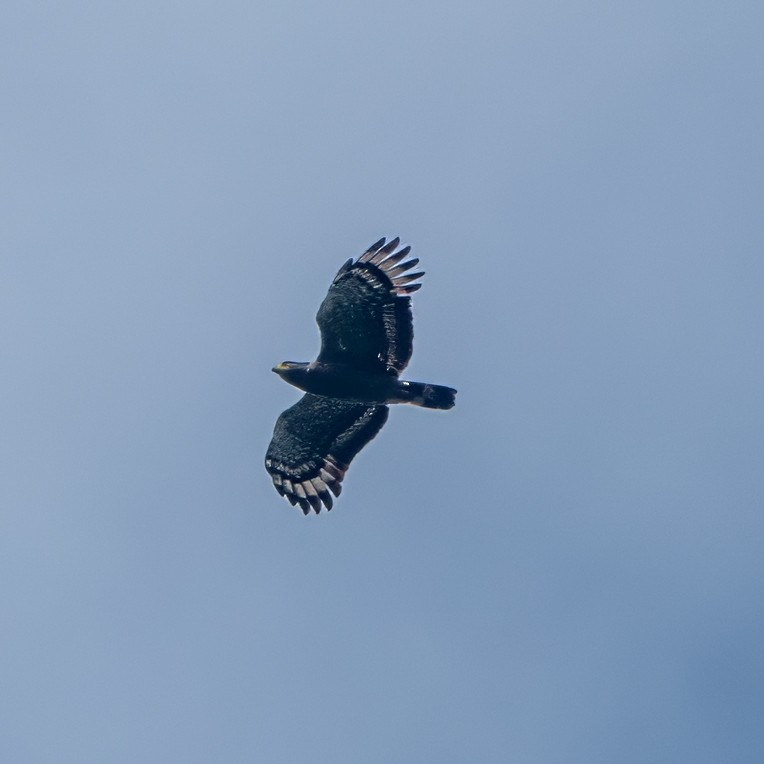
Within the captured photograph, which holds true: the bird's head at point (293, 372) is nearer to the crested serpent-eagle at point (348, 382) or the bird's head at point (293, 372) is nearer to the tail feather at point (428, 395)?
the crested serpent-eagle at point (348, 382)

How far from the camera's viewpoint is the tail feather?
76.6ft

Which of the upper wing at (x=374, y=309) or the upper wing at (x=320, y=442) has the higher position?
the upper wing at (x=374, y=309)

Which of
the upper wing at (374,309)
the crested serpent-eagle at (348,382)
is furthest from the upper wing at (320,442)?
the upper wing at (374,309)

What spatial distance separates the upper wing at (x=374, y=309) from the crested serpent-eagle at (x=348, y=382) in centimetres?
2

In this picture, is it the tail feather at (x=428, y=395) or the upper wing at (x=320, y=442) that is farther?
the upper wing at (x=320, y=442)

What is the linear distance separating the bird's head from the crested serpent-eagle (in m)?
0.02

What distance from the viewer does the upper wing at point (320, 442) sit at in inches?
975

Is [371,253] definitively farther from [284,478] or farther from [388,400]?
[284,478]

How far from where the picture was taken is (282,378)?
24406 millimetres

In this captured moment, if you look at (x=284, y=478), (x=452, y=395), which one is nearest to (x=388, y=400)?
(x=452, y=395)

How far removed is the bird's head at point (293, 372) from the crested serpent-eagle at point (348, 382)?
18mm

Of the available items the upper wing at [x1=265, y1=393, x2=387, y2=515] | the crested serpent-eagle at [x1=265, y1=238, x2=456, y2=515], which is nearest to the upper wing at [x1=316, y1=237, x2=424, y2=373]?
the crested serpent-eagle at [x1=265, y1=238, x2=456, y2=515]

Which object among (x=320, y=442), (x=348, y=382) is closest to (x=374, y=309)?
(x=348, y=382)

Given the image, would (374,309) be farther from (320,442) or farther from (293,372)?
(320,442)
